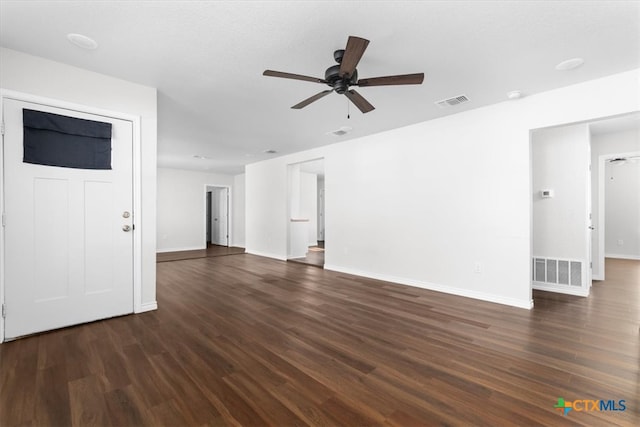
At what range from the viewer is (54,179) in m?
2.79

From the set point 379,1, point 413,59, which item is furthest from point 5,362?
point 413,59

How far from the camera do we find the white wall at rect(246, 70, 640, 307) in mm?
3443

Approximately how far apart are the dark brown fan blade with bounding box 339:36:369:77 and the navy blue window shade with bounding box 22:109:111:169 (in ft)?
8.79

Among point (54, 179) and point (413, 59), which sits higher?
point (413, 59)

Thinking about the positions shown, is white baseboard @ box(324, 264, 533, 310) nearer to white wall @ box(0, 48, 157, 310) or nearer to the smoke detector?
the smoke detector

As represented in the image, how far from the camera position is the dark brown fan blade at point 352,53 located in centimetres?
183

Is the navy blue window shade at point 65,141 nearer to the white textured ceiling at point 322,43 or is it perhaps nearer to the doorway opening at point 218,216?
the white textured ceiling at point 322,43

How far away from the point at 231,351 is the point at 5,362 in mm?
1696

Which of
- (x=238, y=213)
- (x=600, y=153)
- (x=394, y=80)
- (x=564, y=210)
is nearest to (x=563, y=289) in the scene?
(x=564, y=210)

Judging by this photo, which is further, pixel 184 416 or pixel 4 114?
pixel 4 114

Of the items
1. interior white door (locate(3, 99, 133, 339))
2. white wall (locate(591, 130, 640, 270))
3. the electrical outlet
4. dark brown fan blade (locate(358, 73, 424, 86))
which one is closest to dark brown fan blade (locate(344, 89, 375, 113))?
dark brown fan blade (locate(358, 73, 424, 86))

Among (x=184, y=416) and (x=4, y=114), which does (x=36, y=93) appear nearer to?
(x=4, y=114)

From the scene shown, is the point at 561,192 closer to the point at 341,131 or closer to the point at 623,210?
the point at 341,131

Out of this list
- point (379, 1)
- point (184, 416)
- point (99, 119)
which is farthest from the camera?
point (99, 119)
